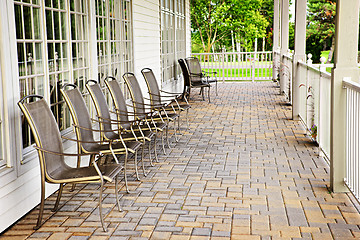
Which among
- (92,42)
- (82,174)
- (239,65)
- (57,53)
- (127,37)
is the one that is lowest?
(82,174)

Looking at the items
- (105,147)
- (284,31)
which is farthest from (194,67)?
(105,147)

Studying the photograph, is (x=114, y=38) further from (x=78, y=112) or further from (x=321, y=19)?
(x=321, y=19)

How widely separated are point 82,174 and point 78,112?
936 mm

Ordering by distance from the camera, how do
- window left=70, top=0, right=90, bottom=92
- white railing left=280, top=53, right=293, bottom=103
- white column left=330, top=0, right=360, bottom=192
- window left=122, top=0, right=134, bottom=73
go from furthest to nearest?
white railing left=280, top=53, right=293, bottom=103 → window left=122, top=0, right=134, bottom=73 → window left=70, top=0, right=90, bottom=92 → white column left=330, top=0, right=360, bottom=192

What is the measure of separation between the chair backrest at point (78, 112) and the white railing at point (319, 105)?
2.62m

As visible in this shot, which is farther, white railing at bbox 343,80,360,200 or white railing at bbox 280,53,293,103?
white railing at bbox 280,53,293,103

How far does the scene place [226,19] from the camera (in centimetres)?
2064

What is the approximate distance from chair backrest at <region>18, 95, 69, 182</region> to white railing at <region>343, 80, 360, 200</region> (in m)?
2.42

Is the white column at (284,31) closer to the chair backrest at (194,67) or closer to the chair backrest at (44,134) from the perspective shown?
the chair backrest at (194,67)

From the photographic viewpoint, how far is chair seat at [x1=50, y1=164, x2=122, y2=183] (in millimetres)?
3580

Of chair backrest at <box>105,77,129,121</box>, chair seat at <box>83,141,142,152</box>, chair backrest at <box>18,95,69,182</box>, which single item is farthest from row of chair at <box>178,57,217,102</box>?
chair backrest at <box>18,95,69,182</box>

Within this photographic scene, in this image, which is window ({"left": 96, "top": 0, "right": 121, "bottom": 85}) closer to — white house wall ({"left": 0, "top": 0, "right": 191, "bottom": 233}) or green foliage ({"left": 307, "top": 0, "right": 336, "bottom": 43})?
white house wall ({"left": 0, "top": 0, "right": 191, "bottom": 233})

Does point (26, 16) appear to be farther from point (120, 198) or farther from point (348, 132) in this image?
point (348, 132)

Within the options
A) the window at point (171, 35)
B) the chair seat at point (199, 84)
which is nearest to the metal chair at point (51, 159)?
the window at point (171, 35)
